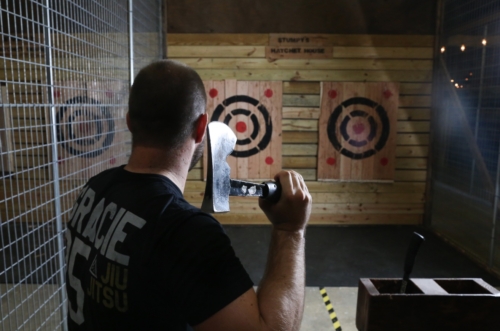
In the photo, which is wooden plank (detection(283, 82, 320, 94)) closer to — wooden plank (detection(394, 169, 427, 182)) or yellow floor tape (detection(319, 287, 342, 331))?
wooden plank (detection(394, 169, 427, 182))

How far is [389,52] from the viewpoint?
14.5 feet

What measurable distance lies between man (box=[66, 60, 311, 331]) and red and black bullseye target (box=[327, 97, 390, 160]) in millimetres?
3669

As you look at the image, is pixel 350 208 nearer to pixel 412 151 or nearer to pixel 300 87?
pixel 412 151

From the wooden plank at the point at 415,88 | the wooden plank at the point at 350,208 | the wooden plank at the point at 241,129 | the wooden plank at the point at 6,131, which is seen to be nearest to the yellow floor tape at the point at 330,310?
the wooden plank at the point at 350,208

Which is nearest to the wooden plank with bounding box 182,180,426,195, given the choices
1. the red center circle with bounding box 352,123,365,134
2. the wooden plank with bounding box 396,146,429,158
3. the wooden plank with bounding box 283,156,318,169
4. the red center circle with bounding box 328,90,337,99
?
the wooden plank with bounding box 283,156,318,169

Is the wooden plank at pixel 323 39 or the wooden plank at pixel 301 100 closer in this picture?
the wooden plank at pixel 323 39

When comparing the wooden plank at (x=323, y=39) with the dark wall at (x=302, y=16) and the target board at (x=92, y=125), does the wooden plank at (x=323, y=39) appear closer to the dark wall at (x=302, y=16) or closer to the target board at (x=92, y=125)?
the dark wall at (x=302, y=16)

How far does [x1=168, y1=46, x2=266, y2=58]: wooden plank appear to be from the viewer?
4395 millimetres

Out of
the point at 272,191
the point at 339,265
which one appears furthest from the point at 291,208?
the point at 339,265

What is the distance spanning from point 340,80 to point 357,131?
0.64m

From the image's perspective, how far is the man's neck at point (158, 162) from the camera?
2.95ft

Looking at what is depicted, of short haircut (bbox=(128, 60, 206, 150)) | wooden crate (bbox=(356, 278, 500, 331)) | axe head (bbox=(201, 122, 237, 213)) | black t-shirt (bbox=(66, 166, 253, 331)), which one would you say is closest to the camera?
black t-shirt (bbox=(66, 166, 253, 331))

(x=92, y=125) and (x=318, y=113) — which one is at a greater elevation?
(x=318, y=113)

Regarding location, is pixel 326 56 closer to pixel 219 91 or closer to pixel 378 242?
pixel 219 91
